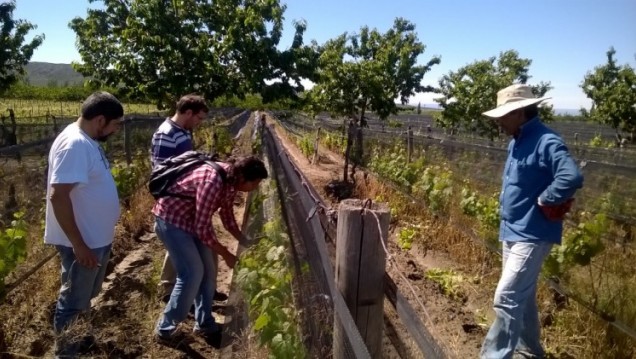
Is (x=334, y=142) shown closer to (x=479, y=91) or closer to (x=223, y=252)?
(x=479, y=91)

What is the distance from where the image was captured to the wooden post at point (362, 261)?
196 cm

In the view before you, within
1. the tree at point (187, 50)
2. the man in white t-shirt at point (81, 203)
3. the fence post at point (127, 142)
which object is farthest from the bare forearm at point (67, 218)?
the tree at point (187, 50)

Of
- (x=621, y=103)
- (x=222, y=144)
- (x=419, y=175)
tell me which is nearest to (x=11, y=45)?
(x=222, y=144)

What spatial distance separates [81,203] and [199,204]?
70 centimetres

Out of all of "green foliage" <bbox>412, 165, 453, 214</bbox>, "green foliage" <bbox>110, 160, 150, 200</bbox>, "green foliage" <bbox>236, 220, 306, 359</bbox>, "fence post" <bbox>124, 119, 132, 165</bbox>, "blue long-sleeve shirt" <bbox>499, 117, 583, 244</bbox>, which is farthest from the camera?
"fence post" <bbox>124, 119, 132, 165</bbox>

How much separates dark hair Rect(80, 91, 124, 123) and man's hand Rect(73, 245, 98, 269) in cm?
75

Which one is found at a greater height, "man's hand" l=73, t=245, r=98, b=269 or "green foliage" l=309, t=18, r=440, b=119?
"green foliage" l=309, t=18, r=440, b=119

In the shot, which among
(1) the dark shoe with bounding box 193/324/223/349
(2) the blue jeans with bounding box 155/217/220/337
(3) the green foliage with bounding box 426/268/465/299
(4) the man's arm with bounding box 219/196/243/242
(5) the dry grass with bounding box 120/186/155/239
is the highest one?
(4) the man's arm with bounding box 219/196/243/242

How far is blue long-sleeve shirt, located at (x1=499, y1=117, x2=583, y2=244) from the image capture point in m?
3.01

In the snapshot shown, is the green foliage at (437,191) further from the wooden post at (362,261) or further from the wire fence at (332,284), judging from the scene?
the wooden post at (362,261)

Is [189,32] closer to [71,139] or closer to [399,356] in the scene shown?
[71,139]

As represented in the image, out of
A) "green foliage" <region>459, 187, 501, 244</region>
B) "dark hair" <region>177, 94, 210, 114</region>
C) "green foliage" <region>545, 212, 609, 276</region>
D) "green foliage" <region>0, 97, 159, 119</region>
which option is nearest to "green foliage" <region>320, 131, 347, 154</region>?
"green foliage" <region>459, 187, 501, 244</region>

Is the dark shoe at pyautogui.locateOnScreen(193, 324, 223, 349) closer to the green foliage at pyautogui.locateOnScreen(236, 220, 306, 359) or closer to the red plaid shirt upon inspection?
the red plaid shirt

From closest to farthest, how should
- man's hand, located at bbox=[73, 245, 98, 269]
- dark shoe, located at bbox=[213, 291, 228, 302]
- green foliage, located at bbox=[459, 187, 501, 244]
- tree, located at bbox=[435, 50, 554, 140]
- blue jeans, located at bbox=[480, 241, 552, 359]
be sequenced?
1. man's hand, located at bbox=[73, 245, 98, 269]
2. blue jeans, located at bbox=[480, 241, 552, 359]
3. dark shoe, located at bbox=[213, 291, 228, 302]
4. green foliage, located at bbox=[459, 187, 501, 244]
5. tree, located at bbox=[435, 50, 554, 140]
